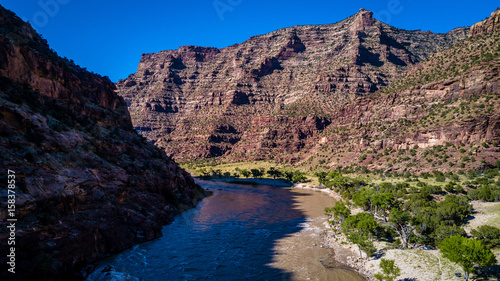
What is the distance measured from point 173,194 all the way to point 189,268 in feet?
75.2

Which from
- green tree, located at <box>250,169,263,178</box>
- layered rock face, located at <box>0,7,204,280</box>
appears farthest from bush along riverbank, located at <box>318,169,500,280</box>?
green tree, located at <box>250,169,263,178</box>

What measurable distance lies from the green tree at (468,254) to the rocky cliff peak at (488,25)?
108m

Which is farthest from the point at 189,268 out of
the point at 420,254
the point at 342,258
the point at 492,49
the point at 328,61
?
the point at 328,61

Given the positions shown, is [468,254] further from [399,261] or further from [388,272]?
[399,261]

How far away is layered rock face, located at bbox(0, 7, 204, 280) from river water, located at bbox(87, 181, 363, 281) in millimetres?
2409

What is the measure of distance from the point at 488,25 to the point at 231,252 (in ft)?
397

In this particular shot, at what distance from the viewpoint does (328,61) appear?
197m

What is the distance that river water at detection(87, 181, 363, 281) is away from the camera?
2364cm

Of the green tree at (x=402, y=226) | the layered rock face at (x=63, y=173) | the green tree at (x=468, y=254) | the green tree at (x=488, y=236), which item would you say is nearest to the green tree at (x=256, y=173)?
the layered rock face at (x=63, y=173)

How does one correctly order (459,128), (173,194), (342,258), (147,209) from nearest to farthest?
1. (342,258)
2. (147,209)
3. (173,194)
4. (459,128)

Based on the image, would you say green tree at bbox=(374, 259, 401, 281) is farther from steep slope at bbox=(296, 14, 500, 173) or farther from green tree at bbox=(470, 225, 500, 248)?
steep slope at bbox=(296, 14, 500, 173)

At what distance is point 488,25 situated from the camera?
91.2 metres

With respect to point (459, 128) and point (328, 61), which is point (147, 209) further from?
point (328, 61)

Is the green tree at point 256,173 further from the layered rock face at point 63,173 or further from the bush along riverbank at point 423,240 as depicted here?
the bush along riverbank at point 423,240
